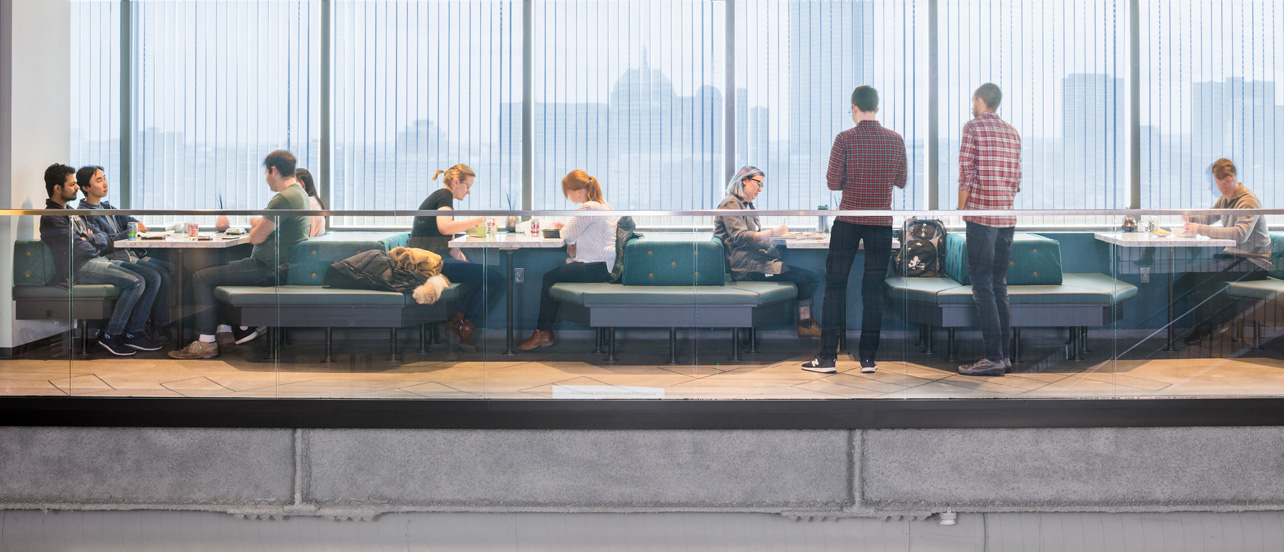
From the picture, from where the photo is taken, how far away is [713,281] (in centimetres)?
A: 376

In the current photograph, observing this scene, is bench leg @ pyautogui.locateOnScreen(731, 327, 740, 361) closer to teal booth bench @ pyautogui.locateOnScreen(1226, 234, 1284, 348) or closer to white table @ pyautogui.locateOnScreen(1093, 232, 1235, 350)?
white table @ pyautogui.locateOnScreen(1093, 232, 1235, 350)

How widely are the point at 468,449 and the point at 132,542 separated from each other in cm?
151

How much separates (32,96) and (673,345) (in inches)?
167

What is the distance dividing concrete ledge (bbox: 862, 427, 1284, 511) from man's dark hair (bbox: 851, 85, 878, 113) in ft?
4.91

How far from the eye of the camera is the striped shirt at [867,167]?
411cm

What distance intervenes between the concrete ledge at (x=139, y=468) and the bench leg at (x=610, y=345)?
4.55 ft

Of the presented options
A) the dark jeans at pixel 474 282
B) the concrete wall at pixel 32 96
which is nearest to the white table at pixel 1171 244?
the dark jeans at pixel 474 282

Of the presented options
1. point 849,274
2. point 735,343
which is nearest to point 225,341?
point 735,343

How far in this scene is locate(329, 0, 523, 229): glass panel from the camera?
7.41m

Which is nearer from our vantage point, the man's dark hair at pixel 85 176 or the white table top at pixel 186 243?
the white table top at pixel 186 243

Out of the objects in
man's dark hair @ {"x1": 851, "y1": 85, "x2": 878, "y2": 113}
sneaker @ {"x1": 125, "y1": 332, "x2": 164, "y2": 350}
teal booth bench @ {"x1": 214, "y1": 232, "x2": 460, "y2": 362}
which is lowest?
sneaker @ {"x1": 125, "y1": 332, "x2": 164, "y2": 350}

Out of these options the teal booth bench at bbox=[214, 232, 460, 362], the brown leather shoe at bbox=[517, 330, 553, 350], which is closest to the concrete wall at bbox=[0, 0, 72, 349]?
the teal booth bench at bbox=[214, 232, 460, 362]

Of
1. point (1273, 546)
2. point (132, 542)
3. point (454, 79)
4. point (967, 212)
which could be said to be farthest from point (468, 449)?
point (454, 79)

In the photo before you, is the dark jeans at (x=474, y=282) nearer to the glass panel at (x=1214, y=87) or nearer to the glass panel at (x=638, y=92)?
the glass panel at (x=638, y=92)
